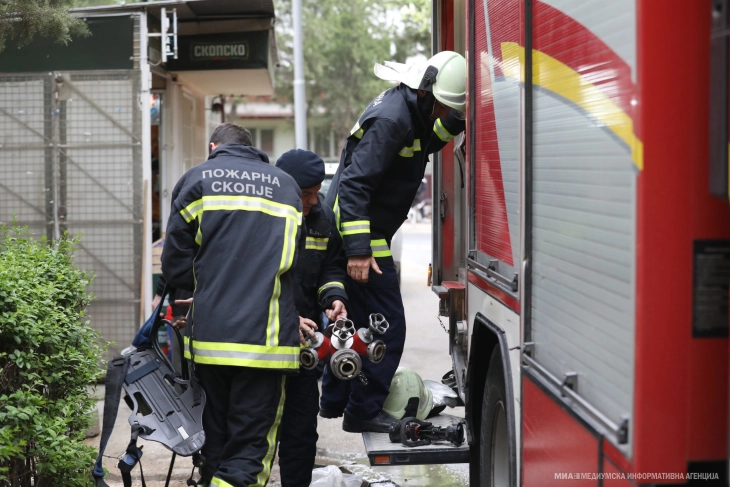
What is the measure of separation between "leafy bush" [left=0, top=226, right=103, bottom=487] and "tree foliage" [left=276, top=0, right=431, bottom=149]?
22.8 metres

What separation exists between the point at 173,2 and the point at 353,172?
4033 millimetres

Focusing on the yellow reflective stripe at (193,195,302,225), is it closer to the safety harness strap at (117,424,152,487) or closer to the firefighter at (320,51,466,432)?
the firefighter at (320,51,466,432)

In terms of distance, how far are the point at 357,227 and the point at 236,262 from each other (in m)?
0.89

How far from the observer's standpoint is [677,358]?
1889 millimetres

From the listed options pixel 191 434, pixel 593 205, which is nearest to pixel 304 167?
pixel 191 434

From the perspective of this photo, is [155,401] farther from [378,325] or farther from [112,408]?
[378,325]

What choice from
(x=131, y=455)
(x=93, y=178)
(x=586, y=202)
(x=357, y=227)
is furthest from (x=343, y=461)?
(x=586, y=202)

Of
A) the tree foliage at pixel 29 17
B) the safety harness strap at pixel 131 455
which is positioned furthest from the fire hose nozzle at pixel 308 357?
the tree foliage at pixel 29 17

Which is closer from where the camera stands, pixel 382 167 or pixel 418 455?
pixel 418 455

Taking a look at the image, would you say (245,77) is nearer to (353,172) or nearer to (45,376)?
(353,172)

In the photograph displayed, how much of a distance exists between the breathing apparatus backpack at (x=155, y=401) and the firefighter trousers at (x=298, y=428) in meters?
0.57

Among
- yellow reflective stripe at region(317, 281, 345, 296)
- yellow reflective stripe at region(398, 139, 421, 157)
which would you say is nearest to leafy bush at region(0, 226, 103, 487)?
yellow reflective stripe at region(317, 281, 345, 296)

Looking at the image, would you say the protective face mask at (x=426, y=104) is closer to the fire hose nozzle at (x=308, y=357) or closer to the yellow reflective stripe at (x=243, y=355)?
the fire hose nozzle at (x=308, y=357)

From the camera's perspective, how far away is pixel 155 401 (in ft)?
12.8
